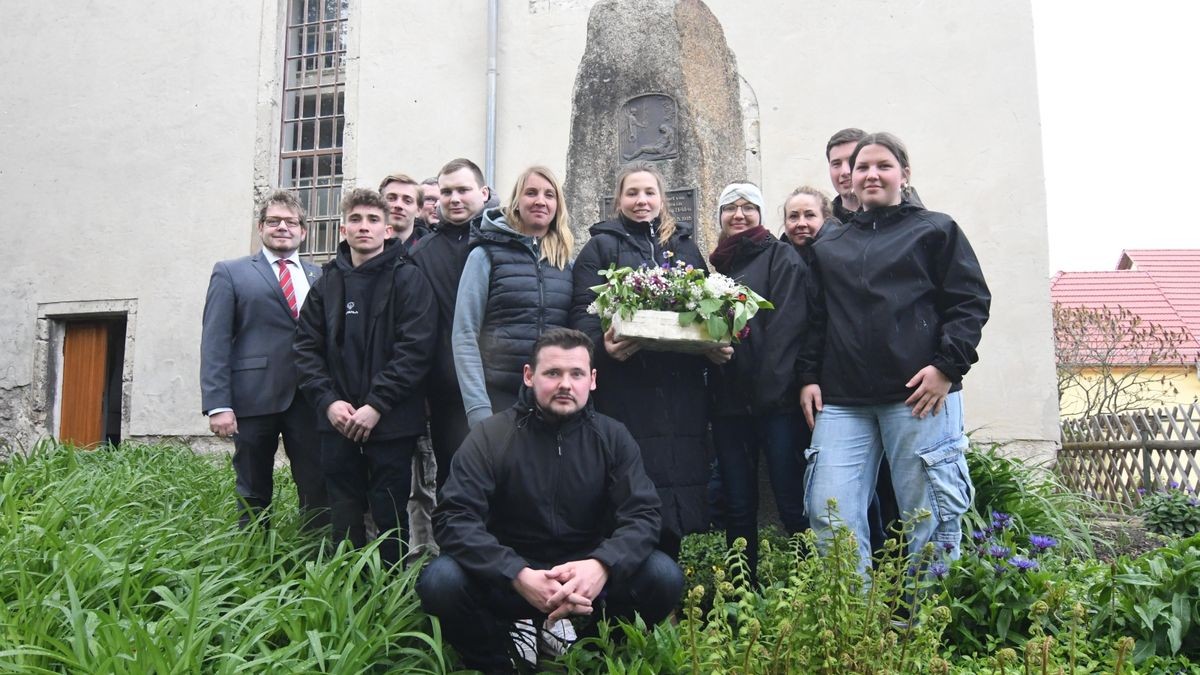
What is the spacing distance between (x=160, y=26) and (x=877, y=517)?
10.2 m

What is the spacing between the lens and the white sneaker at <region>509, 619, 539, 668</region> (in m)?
3.01

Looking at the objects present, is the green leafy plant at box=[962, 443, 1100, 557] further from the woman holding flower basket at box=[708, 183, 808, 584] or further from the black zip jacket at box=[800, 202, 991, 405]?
the black zip jacket at box=[800, 202, 991, 405]

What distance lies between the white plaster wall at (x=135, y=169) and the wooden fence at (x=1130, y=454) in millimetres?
8608

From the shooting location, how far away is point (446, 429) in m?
3.81

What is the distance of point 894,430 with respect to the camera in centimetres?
326

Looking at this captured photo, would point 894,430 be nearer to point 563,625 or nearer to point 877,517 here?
point 877,517

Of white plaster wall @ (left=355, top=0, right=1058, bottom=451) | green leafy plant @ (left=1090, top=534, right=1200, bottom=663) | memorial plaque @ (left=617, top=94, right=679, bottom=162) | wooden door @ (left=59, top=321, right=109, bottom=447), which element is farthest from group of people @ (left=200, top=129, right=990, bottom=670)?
wooden door @ (left=59, top=321, right=109, bottom=447)

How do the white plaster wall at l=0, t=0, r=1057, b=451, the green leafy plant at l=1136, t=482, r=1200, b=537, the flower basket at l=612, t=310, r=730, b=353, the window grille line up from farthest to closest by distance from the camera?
the window grille, the white plaster wall at l=0, t=0, r=1057, b=451, the green leafy plant at l=1136, t=482, r=1200, b=537, the flower basket at l=612, t=310, r=730, b=353

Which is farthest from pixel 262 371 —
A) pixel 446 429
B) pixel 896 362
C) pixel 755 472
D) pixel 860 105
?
pixel 860 105

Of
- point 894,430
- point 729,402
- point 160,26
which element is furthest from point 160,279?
point 894,430

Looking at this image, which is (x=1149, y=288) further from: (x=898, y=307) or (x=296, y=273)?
(x=296, y=273)

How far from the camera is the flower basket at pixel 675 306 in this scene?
11.1 ft

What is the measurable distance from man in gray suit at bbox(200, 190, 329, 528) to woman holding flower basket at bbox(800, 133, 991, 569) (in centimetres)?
219

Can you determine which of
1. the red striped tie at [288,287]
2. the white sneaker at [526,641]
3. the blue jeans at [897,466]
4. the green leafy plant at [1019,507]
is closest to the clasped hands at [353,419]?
the red striped tie at [288,287]
